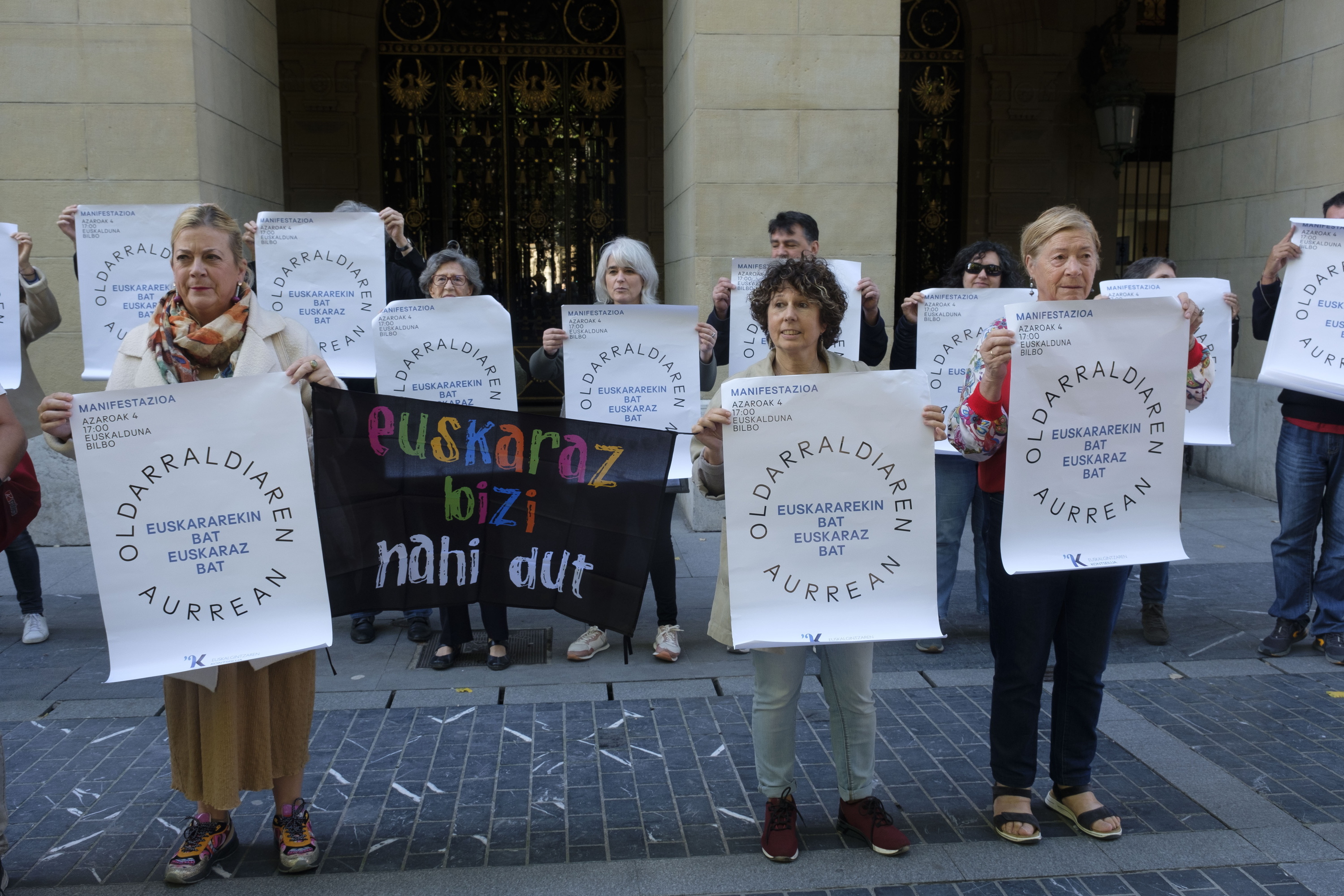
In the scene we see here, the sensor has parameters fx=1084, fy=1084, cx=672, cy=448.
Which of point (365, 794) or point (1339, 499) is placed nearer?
point (365, 794)

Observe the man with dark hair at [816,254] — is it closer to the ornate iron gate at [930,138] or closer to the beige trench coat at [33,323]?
the beige trench coat at [33,323]

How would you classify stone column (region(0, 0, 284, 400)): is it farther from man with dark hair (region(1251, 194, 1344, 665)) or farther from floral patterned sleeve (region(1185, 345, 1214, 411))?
man with dark hair (region(1251, 194, 1344, 665))

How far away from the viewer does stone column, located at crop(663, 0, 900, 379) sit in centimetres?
792

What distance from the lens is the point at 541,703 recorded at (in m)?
4.89

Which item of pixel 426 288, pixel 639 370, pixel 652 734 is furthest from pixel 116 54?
pixel 652 734

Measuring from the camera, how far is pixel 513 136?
12594mm

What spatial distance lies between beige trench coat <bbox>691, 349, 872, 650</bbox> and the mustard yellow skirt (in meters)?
1.37

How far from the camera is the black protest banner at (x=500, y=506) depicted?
12.5 feet

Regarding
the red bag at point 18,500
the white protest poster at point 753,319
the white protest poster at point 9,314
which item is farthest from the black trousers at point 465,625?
the white protest poster at point 9,314

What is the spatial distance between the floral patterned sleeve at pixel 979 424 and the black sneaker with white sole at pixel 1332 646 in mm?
2954

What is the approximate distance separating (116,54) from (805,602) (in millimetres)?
6695

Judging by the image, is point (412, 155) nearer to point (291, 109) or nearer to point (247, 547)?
point (291, 109)

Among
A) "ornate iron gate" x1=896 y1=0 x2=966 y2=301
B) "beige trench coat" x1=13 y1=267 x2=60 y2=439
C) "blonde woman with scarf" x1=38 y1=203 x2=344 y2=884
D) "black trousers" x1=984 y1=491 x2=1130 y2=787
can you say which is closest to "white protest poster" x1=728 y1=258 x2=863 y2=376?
"black trousers" x1=984 y1=491 x2=1130 y2=787

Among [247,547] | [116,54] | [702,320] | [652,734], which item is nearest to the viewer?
[247,547]
